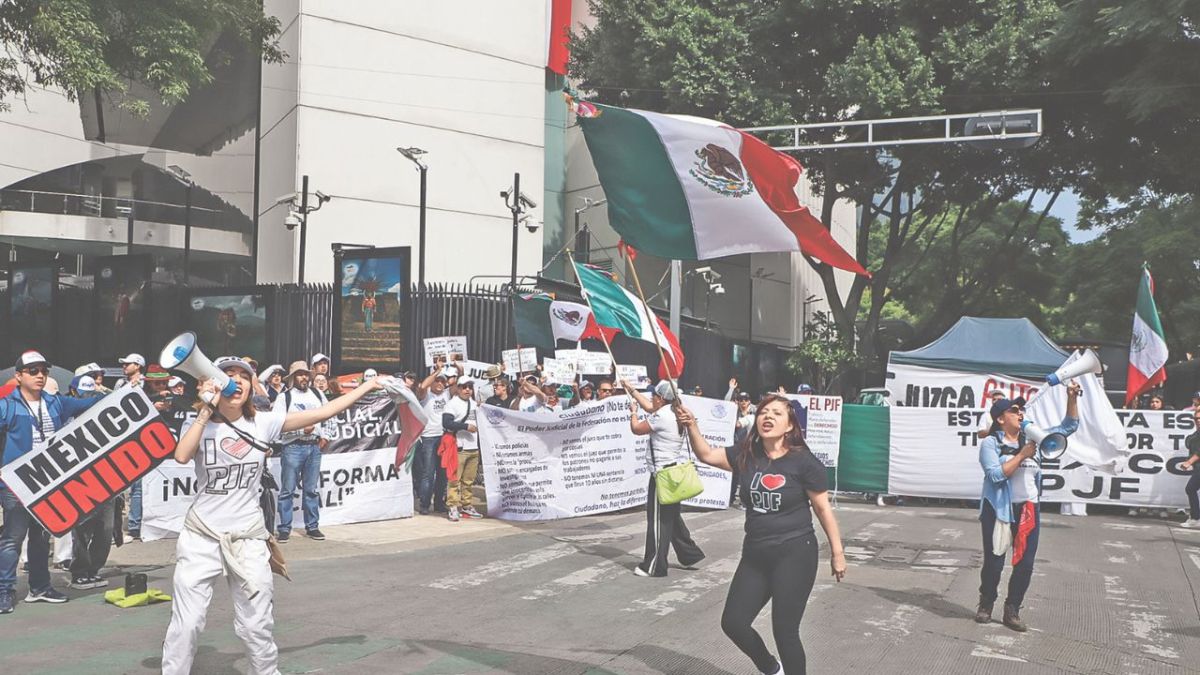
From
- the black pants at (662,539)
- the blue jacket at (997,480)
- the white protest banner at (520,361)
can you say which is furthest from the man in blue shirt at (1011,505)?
the white protest banner at (520,361)

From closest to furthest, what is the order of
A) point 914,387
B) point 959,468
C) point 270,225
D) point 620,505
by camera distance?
point 620,505, point 959,468, point 914,387, point 270,225

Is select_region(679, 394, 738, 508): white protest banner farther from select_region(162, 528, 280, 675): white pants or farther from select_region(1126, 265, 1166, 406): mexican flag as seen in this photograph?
select_region(162, 528, 280, 675): white pants

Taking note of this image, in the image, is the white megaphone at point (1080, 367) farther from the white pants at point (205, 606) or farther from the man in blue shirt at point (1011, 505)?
the white pants at point (205, 606)

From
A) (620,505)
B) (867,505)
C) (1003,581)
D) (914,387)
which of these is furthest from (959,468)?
(1003,581)

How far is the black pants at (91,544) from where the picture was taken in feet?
30.2

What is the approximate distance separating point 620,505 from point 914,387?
8542 millimetres

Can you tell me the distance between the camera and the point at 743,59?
25109mm

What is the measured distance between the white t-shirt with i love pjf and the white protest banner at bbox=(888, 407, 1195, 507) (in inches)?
556

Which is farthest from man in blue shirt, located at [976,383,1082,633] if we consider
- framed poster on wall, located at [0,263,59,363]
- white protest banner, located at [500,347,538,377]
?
framed poster on wall, located at [0,263,59,363]

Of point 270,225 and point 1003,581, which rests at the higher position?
point 270,225

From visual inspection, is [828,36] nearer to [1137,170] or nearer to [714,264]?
[1137,170]

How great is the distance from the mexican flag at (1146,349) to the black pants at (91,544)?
15089mm

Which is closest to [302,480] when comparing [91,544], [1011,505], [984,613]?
[91,544]

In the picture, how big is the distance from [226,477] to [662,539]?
16.1ft
